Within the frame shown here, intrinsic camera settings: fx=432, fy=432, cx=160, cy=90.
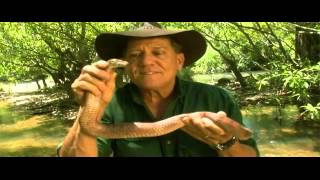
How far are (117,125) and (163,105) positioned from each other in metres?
0.34

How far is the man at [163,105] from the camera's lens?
261 cm

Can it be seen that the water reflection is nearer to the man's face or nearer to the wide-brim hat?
the wide-brim hat

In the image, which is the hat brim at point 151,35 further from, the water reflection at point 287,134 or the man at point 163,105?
the water reflection at point 287,134

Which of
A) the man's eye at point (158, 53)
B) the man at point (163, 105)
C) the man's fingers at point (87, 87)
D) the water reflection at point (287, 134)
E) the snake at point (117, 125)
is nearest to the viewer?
the man's fingers at point (87, 87)

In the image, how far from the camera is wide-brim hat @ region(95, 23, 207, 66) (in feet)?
8.93

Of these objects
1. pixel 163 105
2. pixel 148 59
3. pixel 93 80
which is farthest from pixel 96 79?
pixel 163 105

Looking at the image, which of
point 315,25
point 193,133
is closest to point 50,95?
point 193,133

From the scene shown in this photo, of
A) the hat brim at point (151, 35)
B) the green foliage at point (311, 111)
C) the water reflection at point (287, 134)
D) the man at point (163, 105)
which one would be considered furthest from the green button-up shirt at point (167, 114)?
the green foliage at point (311, 111)

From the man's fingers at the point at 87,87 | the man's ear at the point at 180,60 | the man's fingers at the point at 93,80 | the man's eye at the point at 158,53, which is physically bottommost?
the man's fingers at the point at 87,87

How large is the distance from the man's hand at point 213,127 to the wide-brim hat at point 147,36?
1.48 ft

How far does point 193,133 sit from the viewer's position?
2.69 meters

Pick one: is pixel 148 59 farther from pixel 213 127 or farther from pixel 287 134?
pixel 287 134
